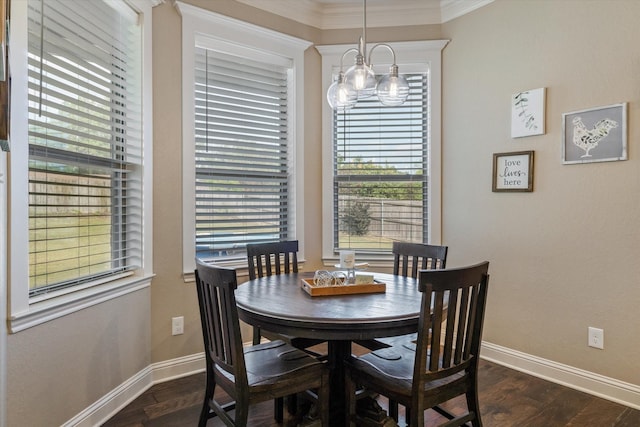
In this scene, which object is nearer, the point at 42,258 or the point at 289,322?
the point at 289,322

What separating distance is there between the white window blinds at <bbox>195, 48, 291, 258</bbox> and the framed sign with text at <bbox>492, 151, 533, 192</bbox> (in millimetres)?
1696

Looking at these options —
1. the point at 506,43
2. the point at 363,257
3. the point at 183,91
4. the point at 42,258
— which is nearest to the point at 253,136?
the point at 183,91

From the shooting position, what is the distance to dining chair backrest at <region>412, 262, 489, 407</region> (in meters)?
1.54

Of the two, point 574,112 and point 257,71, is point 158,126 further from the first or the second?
point 574,112

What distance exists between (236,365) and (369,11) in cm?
308

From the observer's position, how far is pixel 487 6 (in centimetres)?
308

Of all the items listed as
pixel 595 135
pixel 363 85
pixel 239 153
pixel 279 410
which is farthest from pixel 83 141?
pixel 595 135

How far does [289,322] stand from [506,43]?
2673mm

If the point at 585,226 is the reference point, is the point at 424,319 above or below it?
below

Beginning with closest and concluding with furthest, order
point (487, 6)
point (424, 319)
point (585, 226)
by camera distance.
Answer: point (424, 319), point (585, 226), point (487, 6)

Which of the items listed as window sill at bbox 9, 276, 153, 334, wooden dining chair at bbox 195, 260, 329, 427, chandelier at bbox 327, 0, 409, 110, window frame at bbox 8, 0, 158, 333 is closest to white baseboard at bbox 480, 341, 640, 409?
wooden dining chair at bbox 195, 260, 329, 427

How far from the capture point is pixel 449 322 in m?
1.61

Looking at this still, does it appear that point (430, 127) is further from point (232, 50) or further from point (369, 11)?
point (232, 50)

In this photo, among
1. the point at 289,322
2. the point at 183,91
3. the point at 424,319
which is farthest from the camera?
the point at 183,91
